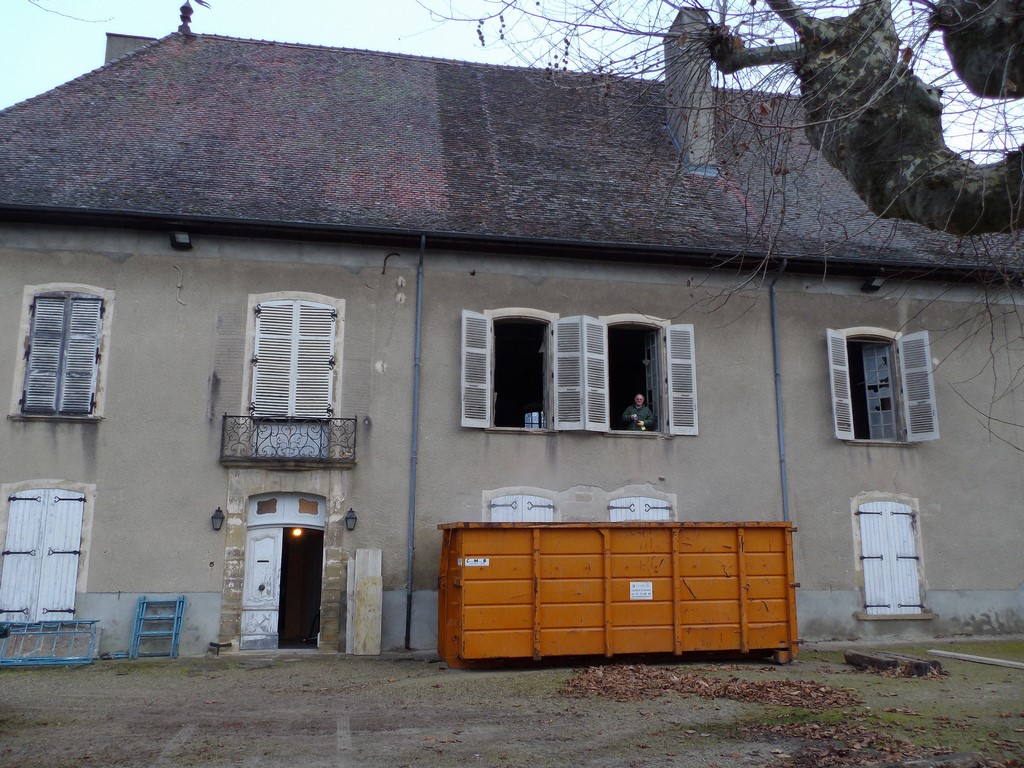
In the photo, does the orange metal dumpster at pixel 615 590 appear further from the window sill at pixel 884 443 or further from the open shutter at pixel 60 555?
the open shutter at pixel 60 555

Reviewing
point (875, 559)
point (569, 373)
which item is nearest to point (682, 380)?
point (569, 373)

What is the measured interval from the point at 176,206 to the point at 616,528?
284 inches

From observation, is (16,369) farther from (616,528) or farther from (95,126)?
(616,528)

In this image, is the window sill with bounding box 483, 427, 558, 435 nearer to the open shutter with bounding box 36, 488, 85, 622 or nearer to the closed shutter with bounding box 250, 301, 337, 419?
the closed shutter with bounding box 250, 301, 337, 419

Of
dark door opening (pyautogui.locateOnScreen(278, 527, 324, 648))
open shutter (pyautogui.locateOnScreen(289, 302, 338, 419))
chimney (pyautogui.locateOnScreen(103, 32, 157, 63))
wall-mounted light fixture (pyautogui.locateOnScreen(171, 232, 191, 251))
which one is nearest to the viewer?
wall-mounted light fixture (pyautogui.locateOnScreen(171, 232, 191, 251))

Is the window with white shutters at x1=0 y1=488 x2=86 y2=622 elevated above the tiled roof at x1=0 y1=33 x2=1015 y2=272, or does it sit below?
below

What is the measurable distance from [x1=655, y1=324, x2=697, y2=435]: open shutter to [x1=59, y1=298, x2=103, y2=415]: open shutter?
7.89 metres

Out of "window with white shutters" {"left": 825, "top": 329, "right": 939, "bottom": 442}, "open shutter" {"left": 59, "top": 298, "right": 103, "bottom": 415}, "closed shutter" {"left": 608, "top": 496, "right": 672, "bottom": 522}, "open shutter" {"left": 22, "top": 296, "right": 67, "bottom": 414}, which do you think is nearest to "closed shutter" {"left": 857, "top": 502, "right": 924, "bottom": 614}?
"window with white shutters" {"left": 825, "top": 329, "right": 939, "bottom": 442}

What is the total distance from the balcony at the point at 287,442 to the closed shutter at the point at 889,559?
7.57 m

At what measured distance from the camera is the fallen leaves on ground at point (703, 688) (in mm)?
8047

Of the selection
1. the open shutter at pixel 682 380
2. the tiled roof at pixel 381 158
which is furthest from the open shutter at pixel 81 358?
the open shutter at pixel 682 380

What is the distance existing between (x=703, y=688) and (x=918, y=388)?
740cm

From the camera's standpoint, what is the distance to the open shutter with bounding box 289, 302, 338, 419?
12.4 m

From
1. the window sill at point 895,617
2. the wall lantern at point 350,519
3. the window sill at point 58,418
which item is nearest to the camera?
the window sill at point 58,418
